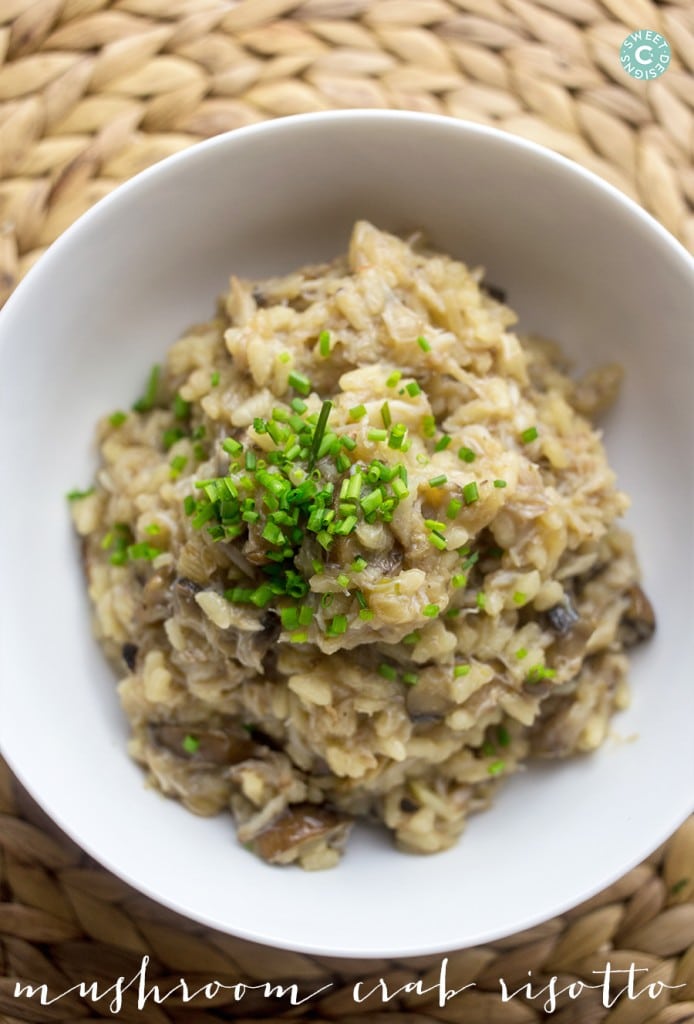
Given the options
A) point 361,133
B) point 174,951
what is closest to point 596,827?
point 174,951

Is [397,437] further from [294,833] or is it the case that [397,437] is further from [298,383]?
[294,833]

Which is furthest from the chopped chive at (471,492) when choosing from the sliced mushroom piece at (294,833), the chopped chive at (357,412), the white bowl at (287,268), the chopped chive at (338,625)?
the sliced mushroom piece at (294,833)

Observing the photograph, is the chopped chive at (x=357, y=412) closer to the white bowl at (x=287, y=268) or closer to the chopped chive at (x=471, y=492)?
the chopped chive at (x=471, y=492)

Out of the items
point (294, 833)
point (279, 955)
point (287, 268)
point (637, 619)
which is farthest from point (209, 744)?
point (287, 268)

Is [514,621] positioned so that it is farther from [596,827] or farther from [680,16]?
[680,16]

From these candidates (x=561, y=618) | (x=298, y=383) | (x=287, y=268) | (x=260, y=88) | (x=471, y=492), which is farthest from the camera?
(x=260, y=88)
